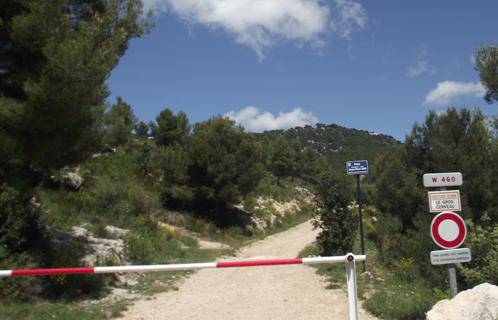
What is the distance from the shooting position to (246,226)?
2512cm

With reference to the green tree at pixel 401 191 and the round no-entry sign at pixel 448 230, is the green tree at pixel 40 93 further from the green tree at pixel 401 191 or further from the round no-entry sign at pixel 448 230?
the green tree at pixel 401 191

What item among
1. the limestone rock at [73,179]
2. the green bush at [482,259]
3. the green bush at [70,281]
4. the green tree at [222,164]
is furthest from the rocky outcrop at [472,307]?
the green tree at [222,164]

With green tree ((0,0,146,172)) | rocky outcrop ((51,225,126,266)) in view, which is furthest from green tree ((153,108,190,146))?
green tree ((0,0,146,172))

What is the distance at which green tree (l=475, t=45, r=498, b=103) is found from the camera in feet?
44.5

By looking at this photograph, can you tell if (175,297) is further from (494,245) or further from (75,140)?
(494,245)

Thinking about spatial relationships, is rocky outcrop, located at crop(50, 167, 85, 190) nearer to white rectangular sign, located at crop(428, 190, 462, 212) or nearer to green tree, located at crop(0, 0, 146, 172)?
green tree, located at crop(0, 0, 146, 172)

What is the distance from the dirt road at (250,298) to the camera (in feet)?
24.6

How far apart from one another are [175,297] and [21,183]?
3931 millimetres

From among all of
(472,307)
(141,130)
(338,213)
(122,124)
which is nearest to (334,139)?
(141,130)

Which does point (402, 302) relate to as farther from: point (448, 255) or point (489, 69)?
point (489, 69)

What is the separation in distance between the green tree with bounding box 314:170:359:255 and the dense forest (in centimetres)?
3

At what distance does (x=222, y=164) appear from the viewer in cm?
2338

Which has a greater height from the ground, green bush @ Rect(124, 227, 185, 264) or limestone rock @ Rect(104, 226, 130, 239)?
limestone rock @ Rect(104, 226, 130, 239)

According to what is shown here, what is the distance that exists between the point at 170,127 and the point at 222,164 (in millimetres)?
16713
